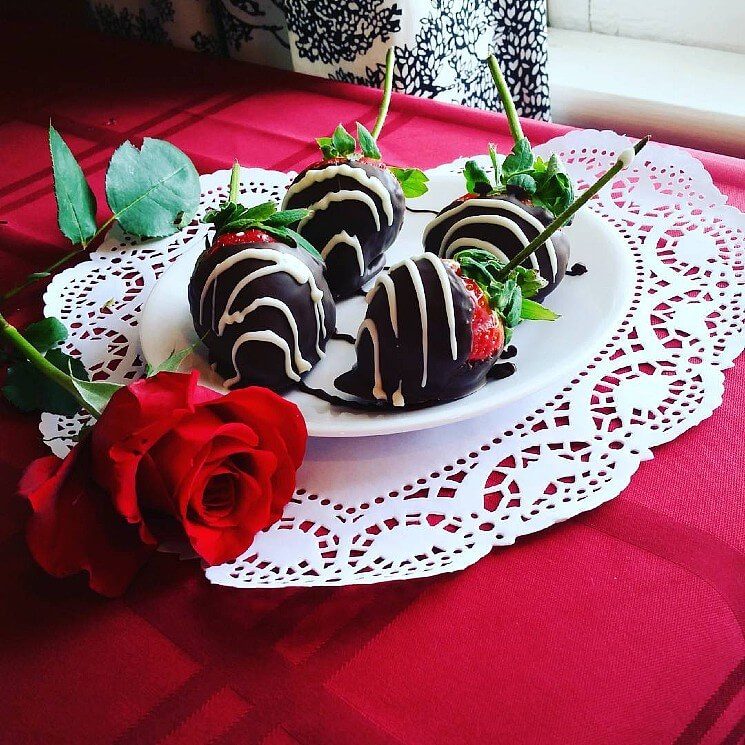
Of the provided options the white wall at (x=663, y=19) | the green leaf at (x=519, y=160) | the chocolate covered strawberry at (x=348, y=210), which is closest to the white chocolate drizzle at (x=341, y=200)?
the chocolate covered strawberry at (x=348, y=210)

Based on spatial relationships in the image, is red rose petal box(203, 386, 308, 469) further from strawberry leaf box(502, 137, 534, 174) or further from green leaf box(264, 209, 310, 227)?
strawberry leaf box(502, 137, 534, 174)

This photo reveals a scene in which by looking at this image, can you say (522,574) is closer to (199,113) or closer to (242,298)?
(242,298)

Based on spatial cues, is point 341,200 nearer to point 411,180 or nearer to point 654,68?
point 411,180

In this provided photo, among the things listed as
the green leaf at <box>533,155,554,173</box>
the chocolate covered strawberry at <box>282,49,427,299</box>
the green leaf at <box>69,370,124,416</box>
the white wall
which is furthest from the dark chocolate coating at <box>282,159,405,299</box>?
the white wall

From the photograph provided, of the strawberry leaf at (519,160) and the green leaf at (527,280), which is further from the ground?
the strawberry leaf at (519,160)

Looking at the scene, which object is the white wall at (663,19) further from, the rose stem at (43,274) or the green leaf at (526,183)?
the rose stem at (43,274)

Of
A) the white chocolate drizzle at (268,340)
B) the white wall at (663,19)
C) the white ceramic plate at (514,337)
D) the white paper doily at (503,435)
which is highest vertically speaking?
the white chocolate drizzle at (268,340)

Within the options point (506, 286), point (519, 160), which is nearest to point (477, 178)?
point (519, 160)

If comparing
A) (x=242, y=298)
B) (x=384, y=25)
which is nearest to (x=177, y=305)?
(x=242, y=298)
